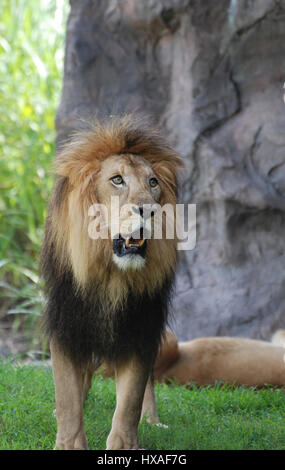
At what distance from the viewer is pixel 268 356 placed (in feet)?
15.0

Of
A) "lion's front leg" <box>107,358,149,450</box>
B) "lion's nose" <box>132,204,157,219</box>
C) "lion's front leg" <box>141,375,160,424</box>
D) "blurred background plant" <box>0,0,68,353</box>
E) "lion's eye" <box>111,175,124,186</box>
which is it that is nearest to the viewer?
"lion's nose" <box>132,204,157,219</box>

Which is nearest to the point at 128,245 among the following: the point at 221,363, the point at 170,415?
the point at 170,415

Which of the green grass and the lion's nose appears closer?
the lion's nose

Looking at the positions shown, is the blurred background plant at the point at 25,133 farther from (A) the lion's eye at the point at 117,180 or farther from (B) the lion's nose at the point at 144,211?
(B) the lion's nose at the point at 144,211

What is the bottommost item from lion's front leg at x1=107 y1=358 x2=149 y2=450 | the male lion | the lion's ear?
lion's front leg at x1=107 y1=358 x2=149 y2=450

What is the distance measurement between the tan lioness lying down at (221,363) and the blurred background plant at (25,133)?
320 centimetres

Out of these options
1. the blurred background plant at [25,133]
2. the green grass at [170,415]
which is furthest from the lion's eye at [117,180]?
the blurred background plant at [25,133]

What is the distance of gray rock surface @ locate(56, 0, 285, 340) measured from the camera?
555cm

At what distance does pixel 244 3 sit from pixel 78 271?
329 cm

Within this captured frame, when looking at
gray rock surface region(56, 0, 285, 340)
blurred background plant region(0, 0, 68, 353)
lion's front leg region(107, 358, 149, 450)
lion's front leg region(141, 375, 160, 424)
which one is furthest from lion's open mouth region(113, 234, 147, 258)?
blurred background plant region(0, 0, 68, 353)

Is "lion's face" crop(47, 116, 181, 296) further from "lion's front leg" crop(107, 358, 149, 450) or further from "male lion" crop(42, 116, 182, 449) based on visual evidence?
"lion's front leg" crop(107, 358, 149, 450)

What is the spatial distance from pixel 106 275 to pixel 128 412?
0.61m

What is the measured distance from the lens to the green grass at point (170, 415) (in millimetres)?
3330
